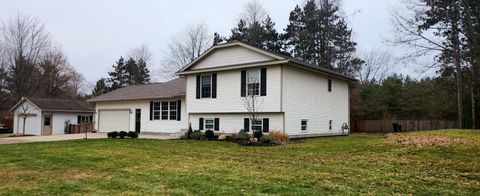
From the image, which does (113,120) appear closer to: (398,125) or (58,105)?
(58,105)

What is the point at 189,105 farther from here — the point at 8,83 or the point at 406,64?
the point at 8,83

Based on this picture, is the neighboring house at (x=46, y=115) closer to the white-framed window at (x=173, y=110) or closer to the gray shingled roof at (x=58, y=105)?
the gray shingled roof at (x=58, y=105)

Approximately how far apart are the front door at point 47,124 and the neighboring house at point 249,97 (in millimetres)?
10529

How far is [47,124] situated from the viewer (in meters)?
33.5

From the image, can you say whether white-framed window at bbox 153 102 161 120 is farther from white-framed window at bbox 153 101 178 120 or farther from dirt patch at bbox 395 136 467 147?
dirt patch at bbox 395 136 467 147

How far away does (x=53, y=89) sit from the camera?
157 ft

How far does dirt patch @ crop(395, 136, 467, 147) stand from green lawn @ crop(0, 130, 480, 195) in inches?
8.8

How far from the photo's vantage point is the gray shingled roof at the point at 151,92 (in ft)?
89.9

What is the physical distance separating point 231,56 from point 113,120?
46.6 ft

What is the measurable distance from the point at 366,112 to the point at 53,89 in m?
37.7

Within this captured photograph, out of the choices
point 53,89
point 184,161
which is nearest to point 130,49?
point 53,89

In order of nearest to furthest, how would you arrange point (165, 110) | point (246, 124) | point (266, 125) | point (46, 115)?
1. point (266, 125)
2. point (246, 124)
3. point (165, 110)
4. point (46, 115)

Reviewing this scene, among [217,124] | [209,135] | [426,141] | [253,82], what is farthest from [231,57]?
[426,141]

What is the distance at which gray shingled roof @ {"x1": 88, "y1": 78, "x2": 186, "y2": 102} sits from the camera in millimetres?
27406
